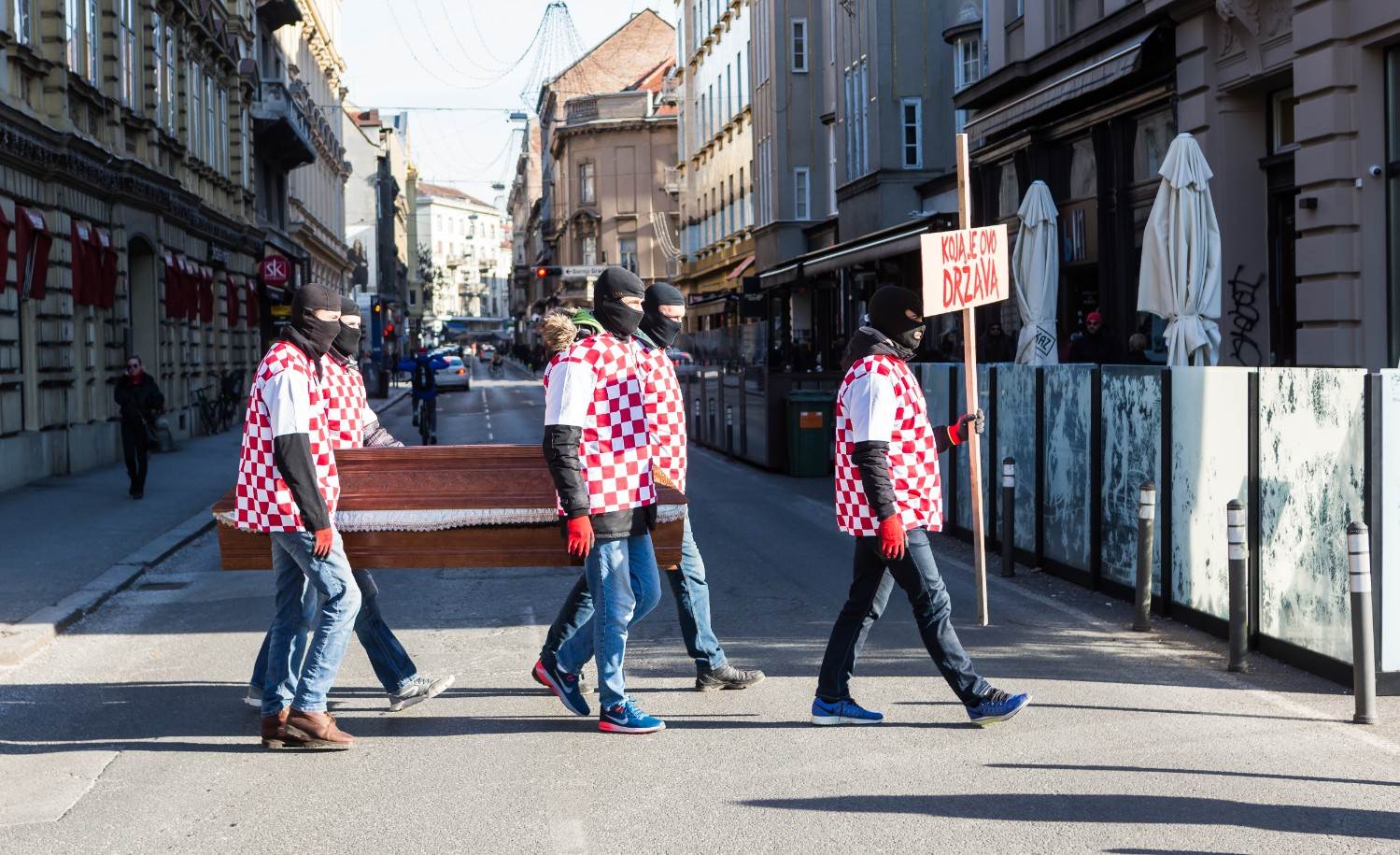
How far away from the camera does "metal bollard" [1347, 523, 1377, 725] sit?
22.0 ft

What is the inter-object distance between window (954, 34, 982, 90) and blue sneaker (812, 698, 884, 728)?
22238 millimetres

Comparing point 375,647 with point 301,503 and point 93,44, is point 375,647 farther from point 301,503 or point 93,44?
point 93,44

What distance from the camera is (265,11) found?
4162 centimetres

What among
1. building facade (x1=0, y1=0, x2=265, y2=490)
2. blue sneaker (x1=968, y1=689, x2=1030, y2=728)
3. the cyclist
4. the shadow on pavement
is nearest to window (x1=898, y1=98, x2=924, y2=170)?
the cyclist

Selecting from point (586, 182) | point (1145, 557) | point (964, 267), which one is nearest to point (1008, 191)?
point (1145, 557)

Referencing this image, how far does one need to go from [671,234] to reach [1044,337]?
2681 inches

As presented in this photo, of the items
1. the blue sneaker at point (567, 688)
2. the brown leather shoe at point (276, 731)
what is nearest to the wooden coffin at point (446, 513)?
the blue sneaker at point (567, 688)

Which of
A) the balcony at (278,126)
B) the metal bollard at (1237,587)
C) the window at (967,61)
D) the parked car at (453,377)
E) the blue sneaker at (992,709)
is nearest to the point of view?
the blue sneaker at (992,709)

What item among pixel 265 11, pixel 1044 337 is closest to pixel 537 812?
pixel 1044 337

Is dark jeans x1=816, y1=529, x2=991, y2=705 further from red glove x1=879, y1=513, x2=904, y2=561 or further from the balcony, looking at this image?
the balcony

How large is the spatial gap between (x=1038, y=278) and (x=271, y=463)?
504 inches

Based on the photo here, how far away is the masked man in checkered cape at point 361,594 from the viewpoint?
6.93 m

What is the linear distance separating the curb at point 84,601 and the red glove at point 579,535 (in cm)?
404

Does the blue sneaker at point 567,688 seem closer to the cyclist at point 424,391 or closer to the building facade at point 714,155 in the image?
the cyclist at point 424,391
